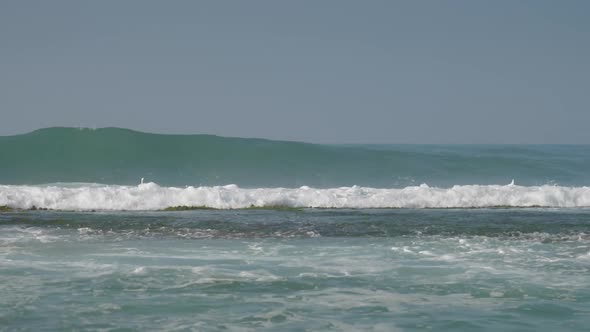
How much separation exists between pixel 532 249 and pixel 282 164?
821 inches

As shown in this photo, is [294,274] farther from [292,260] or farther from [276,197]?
[276,197]

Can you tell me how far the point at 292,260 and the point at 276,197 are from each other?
8678 millimetres

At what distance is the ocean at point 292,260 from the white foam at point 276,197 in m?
0.04

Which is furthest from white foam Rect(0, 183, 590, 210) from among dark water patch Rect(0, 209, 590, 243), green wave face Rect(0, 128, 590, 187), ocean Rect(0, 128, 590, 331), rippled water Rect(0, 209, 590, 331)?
green wave face Rect(0, 128, 590, 187)

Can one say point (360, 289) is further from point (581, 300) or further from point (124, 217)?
point (124, 217)

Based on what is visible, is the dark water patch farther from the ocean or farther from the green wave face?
the green wave face

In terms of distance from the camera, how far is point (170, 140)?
32688mm

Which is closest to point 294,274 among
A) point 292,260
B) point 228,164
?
point 292,260

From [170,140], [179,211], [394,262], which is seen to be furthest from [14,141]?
[394,262]

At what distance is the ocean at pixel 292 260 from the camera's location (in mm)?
6676

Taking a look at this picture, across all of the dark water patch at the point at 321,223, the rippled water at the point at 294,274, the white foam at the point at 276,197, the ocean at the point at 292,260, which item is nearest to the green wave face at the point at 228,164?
the ocean at the point at 292,260

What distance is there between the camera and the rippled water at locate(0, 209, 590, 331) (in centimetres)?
660

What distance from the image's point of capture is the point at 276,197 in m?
18.4

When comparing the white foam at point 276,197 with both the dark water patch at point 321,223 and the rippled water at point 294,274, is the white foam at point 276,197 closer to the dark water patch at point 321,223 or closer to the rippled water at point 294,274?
the dark water patch at point 321,223
